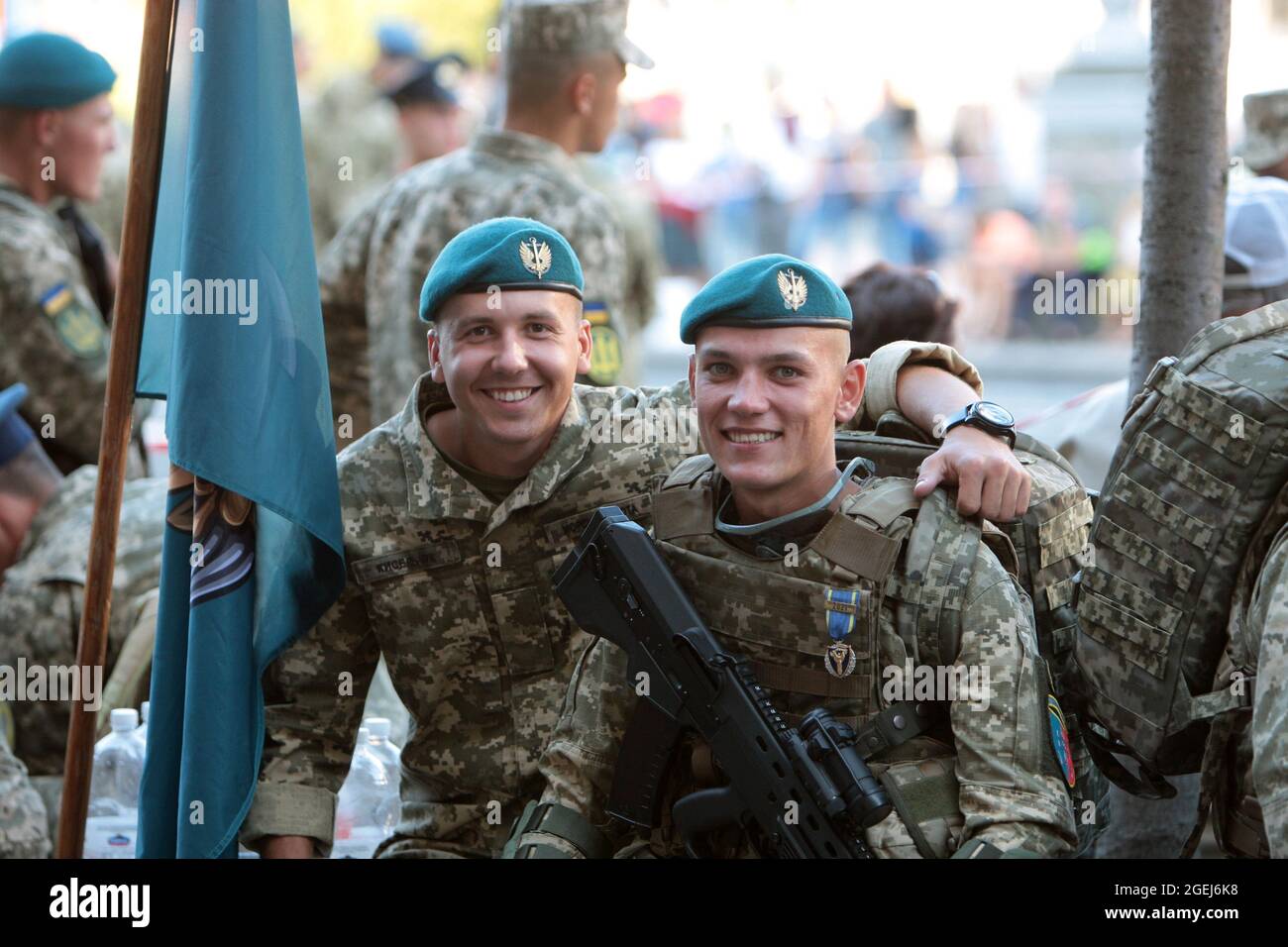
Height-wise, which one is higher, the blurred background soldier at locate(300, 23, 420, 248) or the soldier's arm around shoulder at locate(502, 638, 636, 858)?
the blurred background soldier at locate(300, 23, 420, 248)

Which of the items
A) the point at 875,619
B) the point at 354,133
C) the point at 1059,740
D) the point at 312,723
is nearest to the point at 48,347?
the point at 312,723

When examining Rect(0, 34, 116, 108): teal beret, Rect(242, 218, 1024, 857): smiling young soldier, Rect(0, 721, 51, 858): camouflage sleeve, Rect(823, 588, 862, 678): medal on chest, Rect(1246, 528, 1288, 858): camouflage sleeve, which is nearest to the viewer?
Rect(1246, 528, 1288, 858): camouflage sleeve

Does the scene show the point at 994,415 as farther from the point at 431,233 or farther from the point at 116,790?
the point at 431,233

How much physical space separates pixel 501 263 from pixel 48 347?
318cm

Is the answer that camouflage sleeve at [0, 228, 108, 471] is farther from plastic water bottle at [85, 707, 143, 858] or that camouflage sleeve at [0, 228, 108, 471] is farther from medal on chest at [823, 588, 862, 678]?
medal on chest at [823, 588, 862, 678]

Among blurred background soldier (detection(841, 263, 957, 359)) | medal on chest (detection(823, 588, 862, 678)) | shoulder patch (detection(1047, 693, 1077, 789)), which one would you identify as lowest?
shoulder patch (detection(1047, 693, 1077, 789))

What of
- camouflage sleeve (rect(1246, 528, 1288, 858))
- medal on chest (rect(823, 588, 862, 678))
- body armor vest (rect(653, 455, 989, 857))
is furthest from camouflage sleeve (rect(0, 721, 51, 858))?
camouflage sleeve (rect(1246, 528, 1288, 858))

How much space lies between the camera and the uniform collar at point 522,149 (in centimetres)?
624

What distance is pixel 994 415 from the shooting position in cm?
359

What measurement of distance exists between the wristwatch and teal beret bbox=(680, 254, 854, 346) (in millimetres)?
324

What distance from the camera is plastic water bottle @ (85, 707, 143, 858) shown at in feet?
15.6

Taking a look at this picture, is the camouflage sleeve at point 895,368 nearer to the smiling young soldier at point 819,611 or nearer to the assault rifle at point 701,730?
the smiling young soldier at point 819,611

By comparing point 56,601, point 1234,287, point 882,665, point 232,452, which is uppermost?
point 1234,287
